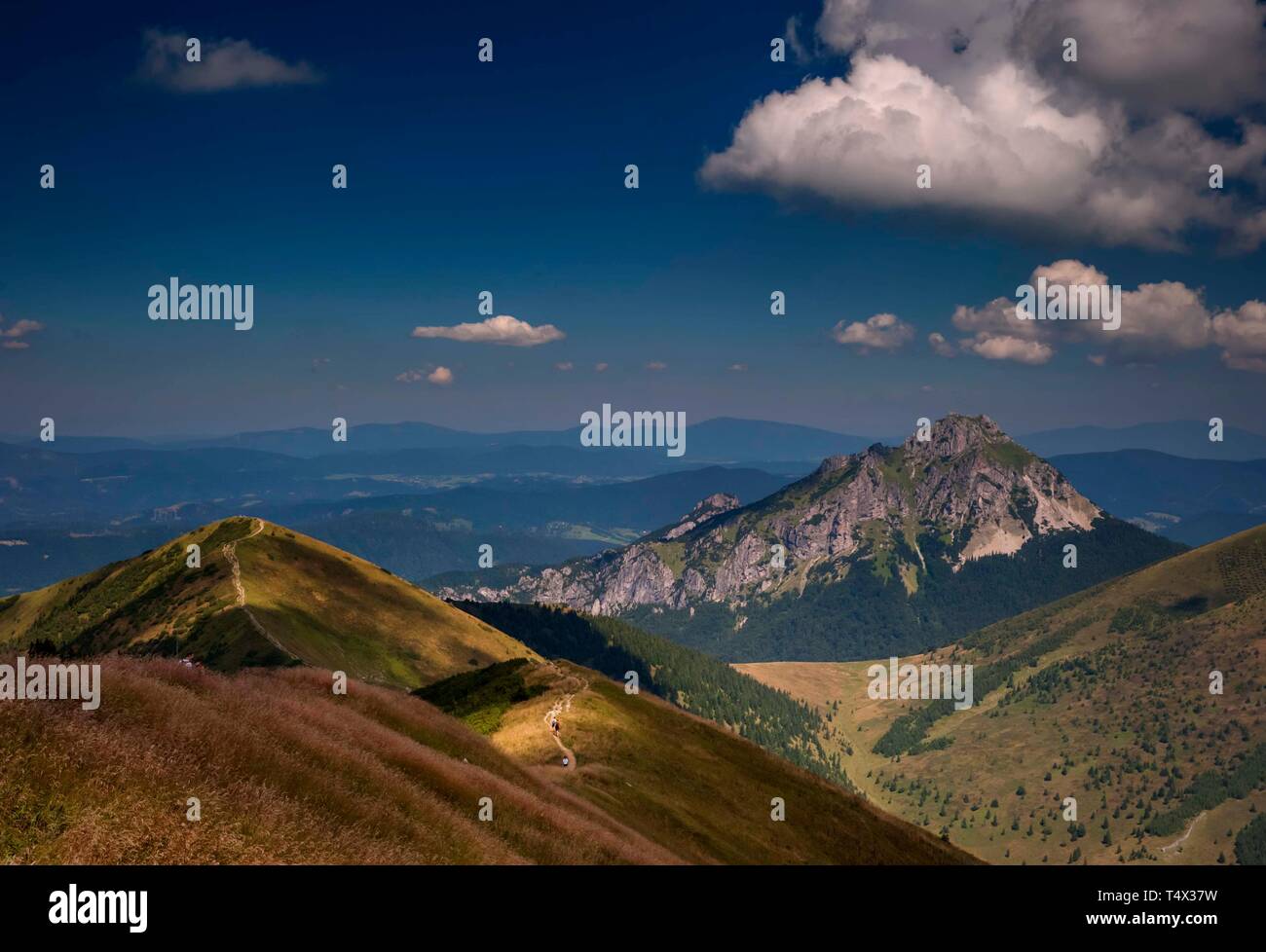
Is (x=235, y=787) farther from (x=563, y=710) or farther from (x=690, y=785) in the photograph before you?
(x=563, y=710)

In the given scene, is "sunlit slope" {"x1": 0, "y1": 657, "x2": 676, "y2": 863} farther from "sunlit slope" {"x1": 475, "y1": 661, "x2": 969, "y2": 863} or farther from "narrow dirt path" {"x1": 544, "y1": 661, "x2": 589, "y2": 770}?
→ "narrow dirt path" {"x1": 544, "y1": 661, "x2": 589, "y2": 770}

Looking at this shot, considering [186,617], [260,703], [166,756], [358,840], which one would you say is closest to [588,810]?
[260,703]

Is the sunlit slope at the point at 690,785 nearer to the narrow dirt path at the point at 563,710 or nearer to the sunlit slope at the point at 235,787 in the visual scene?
the narrow dirt path at the point at 563,710

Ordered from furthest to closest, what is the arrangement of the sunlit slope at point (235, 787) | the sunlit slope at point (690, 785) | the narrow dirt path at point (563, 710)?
the narrow dirt path at point (563, 710)
the sunlit slope at point (690, 785)
the sunlit slope at point (235, 787)

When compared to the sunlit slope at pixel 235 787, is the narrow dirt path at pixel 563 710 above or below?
below

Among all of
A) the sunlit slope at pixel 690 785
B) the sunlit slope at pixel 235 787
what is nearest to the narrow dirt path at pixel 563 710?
the sunlit slope at pixel 690 785

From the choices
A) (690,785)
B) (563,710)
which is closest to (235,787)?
(690,785)
